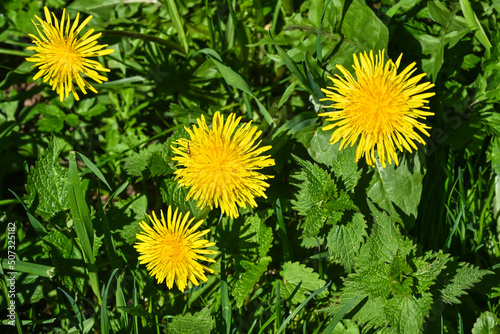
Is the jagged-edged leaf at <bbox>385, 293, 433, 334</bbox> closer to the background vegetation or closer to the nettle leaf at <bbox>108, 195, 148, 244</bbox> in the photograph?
the background vegetation

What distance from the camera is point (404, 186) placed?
241 cm

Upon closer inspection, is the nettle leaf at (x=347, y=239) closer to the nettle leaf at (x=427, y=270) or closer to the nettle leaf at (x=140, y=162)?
the nettle leaf at (x=427, y=270)

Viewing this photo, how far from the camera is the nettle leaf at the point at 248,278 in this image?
240cm

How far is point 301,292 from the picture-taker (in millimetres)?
2461

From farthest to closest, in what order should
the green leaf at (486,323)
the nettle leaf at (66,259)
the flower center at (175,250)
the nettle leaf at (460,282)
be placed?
1. the nettle leaf at (66,259)
2. the green leaf at (486,323)
3. the nettle leaf at (460,282)
4. the flower center at (175,250)

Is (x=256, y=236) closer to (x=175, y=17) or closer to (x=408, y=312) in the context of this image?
(x=408, y=312)

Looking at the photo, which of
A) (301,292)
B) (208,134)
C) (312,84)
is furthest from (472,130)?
(208,134)

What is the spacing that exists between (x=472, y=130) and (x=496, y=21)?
0.68m

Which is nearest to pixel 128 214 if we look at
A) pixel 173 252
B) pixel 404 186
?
pixel 173 252

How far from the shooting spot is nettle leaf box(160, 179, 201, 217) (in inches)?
95.4

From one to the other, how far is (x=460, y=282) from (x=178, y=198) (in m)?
1.49

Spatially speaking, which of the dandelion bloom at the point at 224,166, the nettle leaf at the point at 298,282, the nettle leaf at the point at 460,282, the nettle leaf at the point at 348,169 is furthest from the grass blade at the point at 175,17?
the nettle leaf at the point at 460,282

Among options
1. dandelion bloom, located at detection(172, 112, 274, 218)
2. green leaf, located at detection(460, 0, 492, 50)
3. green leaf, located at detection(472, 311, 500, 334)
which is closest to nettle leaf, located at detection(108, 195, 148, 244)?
dandelion bloom, located at detection(172, 112, 274, 218)

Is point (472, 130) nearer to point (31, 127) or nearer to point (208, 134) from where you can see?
point (208, 134)
